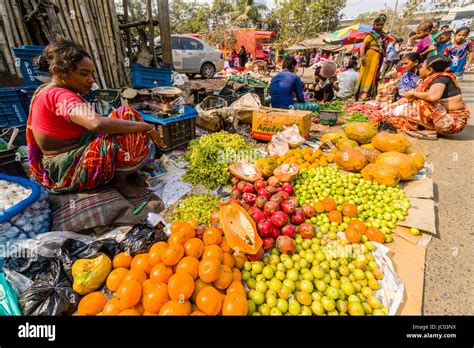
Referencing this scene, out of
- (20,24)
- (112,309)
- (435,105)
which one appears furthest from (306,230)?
(20,24)

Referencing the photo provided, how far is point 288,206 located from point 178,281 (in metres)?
1.37

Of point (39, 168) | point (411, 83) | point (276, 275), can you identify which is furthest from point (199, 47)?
point (276, 275)

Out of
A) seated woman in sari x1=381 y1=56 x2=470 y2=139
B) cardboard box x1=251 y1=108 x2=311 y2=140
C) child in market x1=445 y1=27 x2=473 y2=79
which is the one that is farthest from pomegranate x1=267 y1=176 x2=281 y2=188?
child in market x1=445 y1=27 x2=473 y2=79

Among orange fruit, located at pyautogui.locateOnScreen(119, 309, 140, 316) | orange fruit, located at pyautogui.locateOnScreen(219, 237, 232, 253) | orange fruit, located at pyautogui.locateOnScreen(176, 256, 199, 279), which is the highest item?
orange fruit, located at pyautogui.locateOnScreen(176, 256, 199, 279)

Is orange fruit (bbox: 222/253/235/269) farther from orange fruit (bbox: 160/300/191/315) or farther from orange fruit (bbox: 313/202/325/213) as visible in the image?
orange fruit (bbox: 313/202/325/213)

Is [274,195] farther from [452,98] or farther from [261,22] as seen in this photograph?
[261,22]

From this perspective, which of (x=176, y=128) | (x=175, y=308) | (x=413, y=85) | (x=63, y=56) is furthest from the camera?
(x=413, y=85)

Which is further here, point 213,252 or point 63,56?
point 63,56

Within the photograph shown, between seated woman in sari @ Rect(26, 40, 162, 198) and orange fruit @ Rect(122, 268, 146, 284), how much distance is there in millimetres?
1251

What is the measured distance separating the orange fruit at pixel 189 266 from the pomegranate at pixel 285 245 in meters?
0.77

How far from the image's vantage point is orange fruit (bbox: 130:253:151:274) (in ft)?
5.99

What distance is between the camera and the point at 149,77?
19.8ft

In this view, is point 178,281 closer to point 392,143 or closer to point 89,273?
point 89,273

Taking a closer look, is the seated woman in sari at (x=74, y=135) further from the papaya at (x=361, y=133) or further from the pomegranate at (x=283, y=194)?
the papaya at (x=361, y=133)
